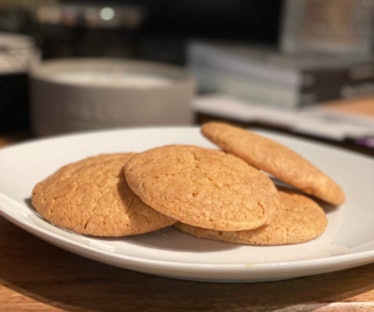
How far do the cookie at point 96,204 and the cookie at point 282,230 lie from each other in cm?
3

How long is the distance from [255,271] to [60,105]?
1.47 feet

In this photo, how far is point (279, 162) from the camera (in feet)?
1.67

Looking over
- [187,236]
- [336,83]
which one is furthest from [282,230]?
[336,83]

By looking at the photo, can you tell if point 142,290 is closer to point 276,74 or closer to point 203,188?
point 203,188

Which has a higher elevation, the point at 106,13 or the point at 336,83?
the point at 106,13

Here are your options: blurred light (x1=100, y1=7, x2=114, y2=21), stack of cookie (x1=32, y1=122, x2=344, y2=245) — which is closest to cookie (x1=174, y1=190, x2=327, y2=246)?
stack of cookie (x1=32, y1=122, x2=344, y2=245)

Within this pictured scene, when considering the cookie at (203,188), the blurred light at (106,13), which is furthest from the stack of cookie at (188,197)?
the blurred light at (106,13)

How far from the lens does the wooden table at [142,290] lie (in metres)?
0.41

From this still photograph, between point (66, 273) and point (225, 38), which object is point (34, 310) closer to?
point (66, 273)

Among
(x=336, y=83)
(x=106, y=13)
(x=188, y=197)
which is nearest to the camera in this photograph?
(x=188, y=197)

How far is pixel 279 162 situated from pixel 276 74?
1.91ft

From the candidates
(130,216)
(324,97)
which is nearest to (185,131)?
(130,216)

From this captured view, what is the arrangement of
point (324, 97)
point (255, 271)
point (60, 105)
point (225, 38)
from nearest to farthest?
point (255, 271), point (60, 105), point (324, 97), point (225, 38)

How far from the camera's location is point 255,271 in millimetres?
389
